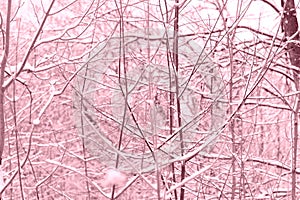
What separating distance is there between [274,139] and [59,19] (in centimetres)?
410

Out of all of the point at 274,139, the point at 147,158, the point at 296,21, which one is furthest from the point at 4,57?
the point at 296,21

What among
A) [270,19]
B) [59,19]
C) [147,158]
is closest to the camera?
[147,158]

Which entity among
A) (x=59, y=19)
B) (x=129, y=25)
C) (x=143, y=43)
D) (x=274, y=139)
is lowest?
(x=274, y=139)

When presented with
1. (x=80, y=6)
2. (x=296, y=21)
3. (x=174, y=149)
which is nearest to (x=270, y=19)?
(x=296, y=21)

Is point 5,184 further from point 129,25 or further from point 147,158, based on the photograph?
point 129,25

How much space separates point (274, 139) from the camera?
5160mm

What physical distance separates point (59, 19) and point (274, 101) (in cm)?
362

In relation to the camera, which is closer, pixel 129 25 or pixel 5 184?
pixel 5 184

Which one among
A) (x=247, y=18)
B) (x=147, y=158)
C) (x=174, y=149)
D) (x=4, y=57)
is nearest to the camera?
(x=4, y=57)

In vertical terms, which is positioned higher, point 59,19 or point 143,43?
point 59,19

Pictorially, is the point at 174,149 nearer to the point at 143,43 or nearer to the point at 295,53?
the point at 143,43

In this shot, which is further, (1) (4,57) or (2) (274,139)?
(2) (274,139)

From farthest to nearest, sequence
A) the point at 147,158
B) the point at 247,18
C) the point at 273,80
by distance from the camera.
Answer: the point at 273,80, the point at 247,18, the point at 147,158

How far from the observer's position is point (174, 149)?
2.53 metres
